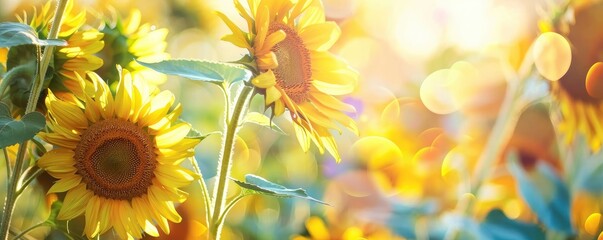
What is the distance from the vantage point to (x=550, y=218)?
933 millimetres

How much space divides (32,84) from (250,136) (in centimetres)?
74

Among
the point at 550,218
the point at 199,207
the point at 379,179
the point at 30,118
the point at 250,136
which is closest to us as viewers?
the point at 30,118

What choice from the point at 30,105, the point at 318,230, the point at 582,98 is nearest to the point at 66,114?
the point at 30,105

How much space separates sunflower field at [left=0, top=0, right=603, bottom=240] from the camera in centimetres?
57

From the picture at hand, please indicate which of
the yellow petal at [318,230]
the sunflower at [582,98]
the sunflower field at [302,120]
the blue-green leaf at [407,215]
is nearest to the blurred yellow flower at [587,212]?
the sunflower field at [302,120]

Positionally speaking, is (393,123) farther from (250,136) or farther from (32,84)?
(32,84)

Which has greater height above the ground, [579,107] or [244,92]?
[244,92]

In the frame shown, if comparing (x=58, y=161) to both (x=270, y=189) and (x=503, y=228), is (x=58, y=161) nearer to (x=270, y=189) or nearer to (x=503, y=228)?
(x=270, y=189)

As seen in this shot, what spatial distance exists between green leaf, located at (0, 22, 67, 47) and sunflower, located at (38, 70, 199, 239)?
6 centimetres

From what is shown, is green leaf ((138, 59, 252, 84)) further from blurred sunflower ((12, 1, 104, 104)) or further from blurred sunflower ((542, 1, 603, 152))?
blurred sunflower ((542, 1, 603, 152))

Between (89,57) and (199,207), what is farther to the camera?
(199,207)

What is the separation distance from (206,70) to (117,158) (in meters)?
0.13

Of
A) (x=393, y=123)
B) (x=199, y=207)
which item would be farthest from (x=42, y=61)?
(x=393, y=123)

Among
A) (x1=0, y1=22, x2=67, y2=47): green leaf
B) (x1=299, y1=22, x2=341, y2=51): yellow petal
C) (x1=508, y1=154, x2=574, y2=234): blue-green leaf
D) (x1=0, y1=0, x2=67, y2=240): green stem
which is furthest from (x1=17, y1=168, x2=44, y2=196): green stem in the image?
(x1=508, y1=154, x2=574, y2=234): blue-green leaf
